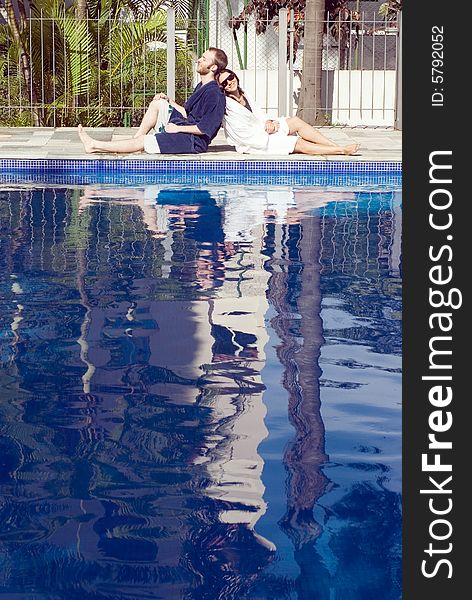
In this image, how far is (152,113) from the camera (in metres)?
12.2

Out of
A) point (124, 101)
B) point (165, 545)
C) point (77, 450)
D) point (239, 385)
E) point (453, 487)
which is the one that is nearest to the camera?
point (453, 487)

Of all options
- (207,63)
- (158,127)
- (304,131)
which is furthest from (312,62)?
(207,63)

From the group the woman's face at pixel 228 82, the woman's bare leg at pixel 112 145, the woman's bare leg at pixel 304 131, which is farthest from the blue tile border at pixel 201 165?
the woman's face at pixel 228 82

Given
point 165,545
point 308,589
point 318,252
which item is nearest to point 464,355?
point 308,589

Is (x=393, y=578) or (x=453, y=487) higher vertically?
(x=453, y=487)

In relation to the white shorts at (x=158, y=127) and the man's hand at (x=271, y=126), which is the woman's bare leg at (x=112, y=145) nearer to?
the white shorts at (x=158, y=127)

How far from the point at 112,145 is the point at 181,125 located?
28.0 inches

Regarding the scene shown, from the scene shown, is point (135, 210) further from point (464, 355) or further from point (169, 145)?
point (464, 355)

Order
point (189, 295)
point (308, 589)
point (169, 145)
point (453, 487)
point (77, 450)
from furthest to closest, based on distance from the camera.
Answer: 1. point (169, 145)
2. point (189, 295)
3. point (77, 450)
4. point (308, 589)
5. point (453, 487)

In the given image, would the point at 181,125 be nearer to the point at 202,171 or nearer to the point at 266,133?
the point at 202,171

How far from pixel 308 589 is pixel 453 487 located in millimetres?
658

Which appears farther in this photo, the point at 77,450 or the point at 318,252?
the point at 318,252

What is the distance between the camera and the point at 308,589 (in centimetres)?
302

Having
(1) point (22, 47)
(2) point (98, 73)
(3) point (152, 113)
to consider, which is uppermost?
(1) point (22, 47)
